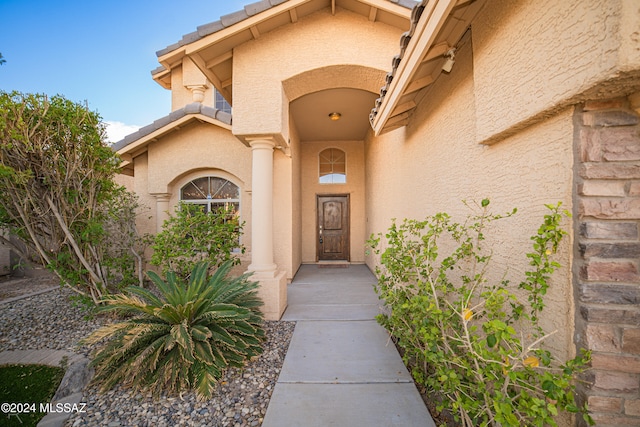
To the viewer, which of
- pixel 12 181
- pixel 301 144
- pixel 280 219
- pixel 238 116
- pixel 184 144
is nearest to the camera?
pixel 12 181

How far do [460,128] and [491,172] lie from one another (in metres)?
0.75

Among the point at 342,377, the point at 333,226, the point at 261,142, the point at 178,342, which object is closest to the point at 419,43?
the point at 261,142

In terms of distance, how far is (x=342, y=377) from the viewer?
2.68 metres

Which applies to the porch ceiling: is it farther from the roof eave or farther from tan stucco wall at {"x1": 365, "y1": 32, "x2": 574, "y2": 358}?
the roof eave

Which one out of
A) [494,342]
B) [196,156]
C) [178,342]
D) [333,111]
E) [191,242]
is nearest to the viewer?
[494,342]

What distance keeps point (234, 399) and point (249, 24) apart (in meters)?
4.76

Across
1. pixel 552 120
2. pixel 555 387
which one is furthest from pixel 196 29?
pixel 555 387

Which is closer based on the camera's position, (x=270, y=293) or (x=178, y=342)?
(x=178, y=342)

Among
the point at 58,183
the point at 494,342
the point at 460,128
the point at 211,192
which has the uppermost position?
the point at 460,128

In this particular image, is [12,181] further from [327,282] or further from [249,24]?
[327,282]

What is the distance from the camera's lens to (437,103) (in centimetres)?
317

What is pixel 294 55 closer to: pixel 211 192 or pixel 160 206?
pixel 211 192

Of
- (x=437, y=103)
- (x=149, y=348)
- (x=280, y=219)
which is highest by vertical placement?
(x=437, y=103)

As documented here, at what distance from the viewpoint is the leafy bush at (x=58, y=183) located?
3.39 metres
